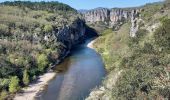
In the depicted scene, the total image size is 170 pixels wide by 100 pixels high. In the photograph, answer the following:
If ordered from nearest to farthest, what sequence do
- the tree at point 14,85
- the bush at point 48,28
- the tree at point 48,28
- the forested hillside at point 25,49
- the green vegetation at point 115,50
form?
the tree at point 14,85 → the forested hillside at point 25,49 → the green vegetation at point 115,50 → the bush at point 48,28 → the tree at point 48,28

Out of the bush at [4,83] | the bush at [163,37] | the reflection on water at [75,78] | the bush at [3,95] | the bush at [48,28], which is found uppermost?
the bush at [163,37]

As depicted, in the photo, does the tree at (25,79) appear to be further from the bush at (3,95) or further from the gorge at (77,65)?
the bush at (3,95)

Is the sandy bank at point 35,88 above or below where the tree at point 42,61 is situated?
below

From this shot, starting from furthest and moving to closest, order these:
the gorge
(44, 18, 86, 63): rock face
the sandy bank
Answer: (44, 18, 86, 63): rock face, the sandy bank, the gorge

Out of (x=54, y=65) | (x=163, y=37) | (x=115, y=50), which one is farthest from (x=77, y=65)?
(x=163, y=37)

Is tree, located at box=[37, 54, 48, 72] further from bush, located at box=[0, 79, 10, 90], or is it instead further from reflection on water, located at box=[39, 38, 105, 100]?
bush, located at box=[0, 79, 10, 90]

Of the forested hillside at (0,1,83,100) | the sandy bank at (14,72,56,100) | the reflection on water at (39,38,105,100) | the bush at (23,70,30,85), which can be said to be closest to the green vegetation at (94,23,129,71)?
the reflection on water at (39,38,105,100)

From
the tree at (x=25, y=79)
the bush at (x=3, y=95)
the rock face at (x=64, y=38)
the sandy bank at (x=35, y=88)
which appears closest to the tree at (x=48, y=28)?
the rock face at (x=64, y=38)

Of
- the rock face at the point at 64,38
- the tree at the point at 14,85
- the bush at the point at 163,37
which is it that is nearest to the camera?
the bush at the point at 163,37

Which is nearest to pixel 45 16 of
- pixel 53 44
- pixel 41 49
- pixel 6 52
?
pixel 53 44
